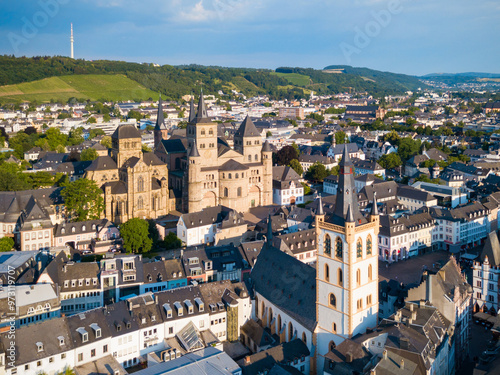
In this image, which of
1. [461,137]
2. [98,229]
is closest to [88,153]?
[98,229]

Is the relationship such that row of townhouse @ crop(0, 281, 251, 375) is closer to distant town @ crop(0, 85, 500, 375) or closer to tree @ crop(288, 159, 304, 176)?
distant town @ crop(0, 85, 500, 375)

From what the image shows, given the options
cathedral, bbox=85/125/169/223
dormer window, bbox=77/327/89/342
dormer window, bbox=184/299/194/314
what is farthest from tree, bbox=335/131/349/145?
dormer window, bbox=77/327/89/342

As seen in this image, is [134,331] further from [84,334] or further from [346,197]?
[346,197]

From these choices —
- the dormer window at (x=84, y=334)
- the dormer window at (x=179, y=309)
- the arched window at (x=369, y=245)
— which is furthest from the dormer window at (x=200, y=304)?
the arched window at (x=369, y=245)

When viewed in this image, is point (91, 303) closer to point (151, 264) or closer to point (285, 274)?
point (151, 264)

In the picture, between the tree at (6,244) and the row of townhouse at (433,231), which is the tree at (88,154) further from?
the row of townhouse at (433,231)

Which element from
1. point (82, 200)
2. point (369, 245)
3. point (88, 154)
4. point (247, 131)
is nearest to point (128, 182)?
point (82, 200)
